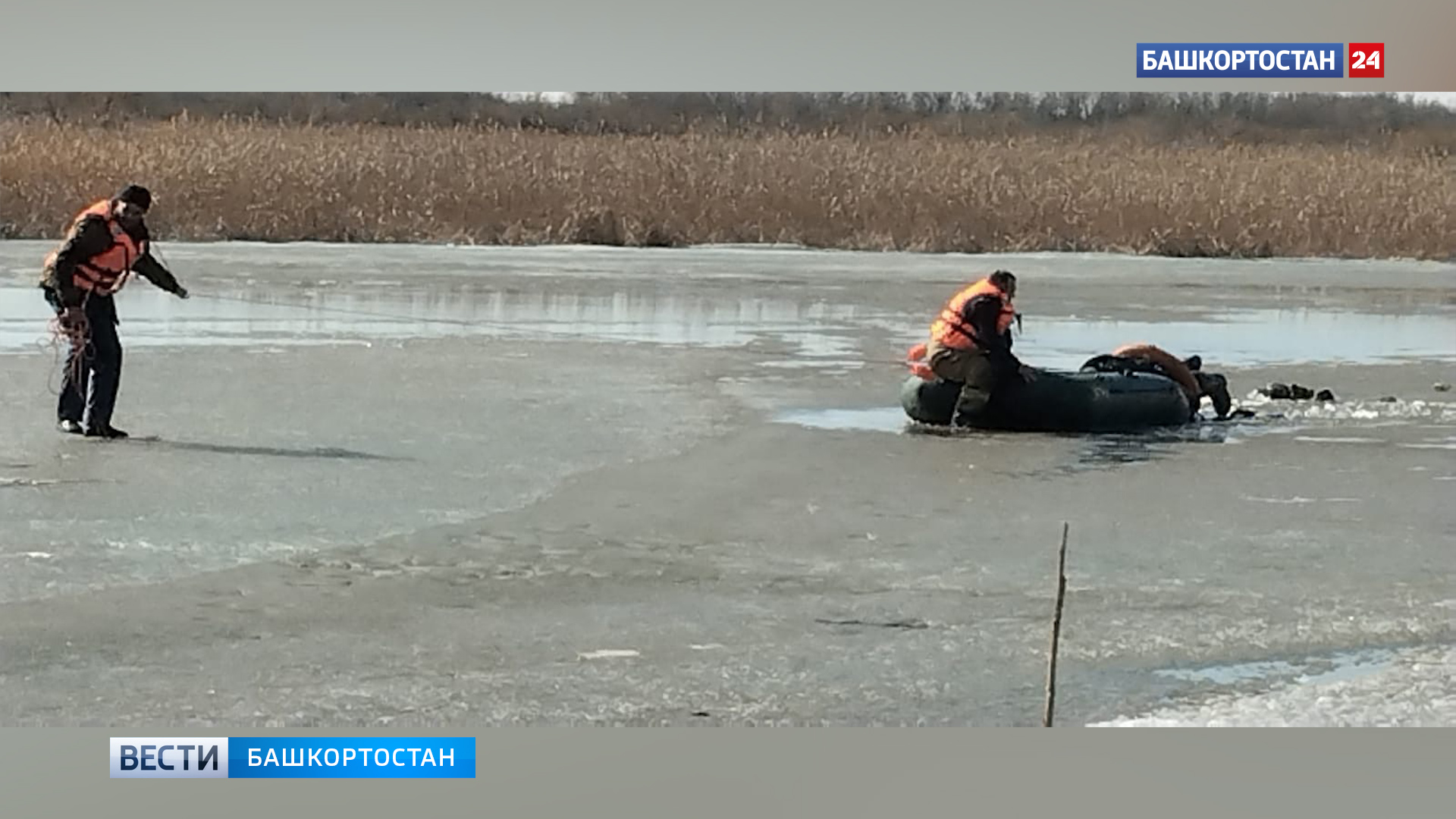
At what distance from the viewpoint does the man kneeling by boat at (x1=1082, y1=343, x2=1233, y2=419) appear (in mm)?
10359

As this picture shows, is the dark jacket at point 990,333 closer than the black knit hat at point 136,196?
No

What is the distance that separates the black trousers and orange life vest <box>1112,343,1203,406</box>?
4.86 m

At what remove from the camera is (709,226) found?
1889 cm

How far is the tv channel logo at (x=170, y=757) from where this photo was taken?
419 centimetres

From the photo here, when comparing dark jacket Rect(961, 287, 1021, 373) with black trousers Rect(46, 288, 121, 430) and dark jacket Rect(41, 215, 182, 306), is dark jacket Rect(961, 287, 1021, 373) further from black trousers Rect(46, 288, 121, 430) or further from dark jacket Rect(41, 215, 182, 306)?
black trousers Rect(46, 288, 121, 430)

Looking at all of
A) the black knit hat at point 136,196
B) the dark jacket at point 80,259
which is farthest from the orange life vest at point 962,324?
the black knit hat at point 136,196

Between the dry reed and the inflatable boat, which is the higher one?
the dry reed

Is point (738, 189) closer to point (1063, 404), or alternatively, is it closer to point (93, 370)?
point (1063, 404)

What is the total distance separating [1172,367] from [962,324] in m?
1.16

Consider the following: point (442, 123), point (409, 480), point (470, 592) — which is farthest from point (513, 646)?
point (442, 123)

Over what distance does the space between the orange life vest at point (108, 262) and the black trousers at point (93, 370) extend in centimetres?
6

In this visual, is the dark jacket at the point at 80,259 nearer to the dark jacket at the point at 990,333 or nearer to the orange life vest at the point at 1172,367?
the dark jacket at the point at 990,333

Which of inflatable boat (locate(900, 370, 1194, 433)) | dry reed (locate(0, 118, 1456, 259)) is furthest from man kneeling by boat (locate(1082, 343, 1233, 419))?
dry reed (locate(0, 118, 1456, 259))

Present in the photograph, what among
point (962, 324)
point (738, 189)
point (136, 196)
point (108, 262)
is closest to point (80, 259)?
point (108, 262)
